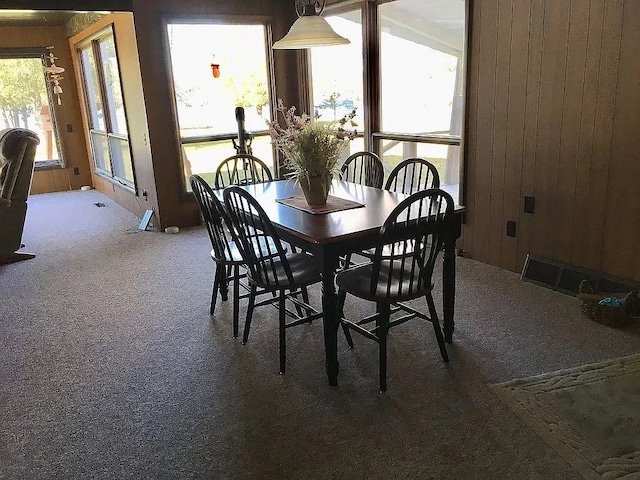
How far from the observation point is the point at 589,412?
7.35ft

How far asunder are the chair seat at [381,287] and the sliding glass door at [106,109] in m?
4.05

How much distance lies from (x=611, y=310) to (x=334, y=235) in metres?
1.71

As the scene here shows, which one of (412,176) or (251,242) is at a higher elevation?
(412,176)

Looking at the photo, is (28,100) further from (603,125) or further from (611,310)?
(611,310)

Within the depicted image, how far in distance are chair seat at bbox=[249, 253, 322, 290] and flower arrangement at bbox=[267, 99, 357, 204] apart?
16.3 inches

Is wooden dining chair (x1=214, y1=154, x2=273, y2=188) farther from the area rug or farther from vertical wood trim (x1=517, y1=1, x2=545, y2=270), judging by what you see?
the area rug

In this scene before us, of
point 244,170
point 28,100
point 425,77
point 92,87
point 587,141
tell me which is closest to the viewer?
point 587,141

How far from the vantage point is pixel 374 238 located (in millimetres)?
2484

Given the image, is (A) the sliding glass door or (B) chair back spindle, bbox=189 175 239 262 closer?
(B) chair back spindle, bbox=189 175 239 262

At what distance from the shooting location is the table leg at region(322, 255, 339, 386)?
2.39 metres

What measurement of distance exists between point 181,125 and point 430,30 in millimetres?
2671

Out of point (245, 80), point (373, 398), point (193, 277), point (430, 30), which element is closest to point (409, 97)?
point (430, 30)

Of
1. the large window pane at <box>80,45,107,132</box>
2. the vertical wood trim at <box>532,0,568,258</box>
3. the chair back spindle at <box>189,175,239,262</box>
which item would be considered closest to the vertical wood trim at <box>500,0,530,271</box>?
the vertical wood trim at <box>532,0,568,258</box>

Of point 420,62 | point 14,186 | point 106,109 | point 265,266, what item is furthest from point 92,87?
point 265,266
